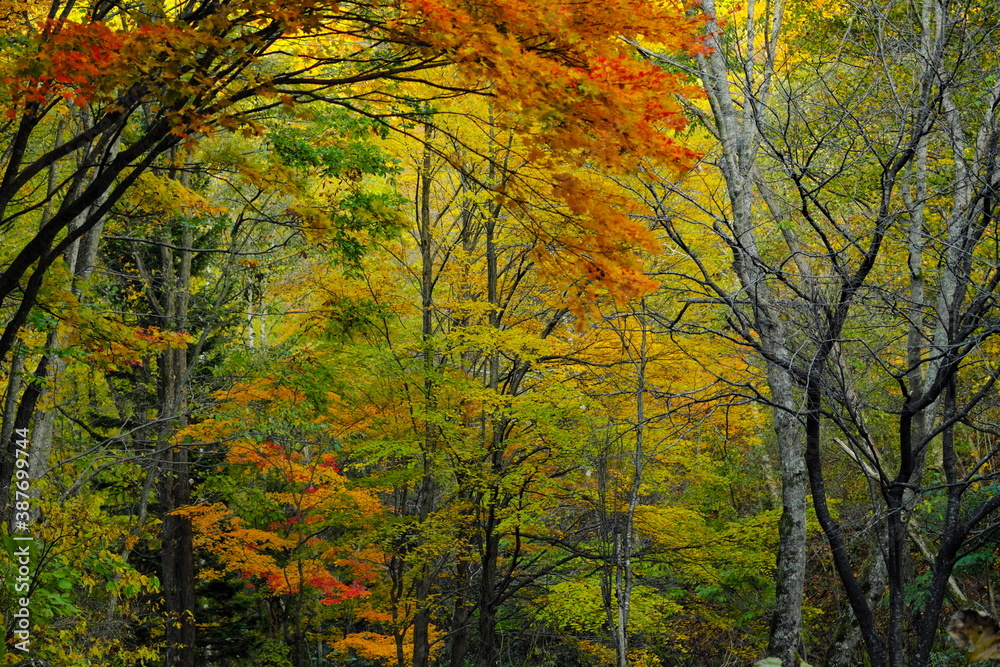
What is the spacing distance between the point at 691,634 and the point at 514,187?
1280 cm

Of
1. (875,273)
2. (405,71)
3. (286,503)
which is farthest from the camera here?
(286,503)

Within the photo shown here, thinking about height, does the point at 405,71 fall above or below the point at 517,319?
below

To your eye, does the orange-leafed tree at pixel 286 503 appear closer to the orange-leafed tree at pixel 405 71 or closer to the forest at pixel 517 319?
the forest at pixel 517 319

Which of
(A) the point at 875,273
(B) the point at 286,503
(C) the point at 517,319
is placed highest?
(C) the point at 517,319

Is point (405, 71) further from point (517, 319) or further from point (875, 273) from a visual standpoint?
point (517, 319)

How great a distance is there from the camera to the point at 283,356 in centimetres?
1115

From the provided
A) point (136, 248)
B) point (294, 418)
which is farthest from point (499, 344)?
point (136, 248)

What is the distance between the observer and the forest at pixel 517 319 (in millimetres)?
4352

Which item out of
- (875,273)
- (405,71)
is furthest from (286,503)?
(405,71)

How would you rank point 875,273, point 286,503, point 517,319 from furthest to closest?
point 286,503 < point 517,319 < point 875,273

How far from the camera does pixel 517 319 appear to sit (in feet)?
43.0

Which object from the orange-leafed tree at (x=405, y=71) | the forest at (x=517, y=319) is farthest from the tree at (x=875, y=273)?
the orange-leafed tree at (x=405, y=71)

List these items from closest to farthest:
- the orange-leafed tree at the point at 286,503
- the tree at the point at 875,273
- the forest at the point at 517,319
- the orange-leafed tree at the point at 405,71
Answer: the orange-leafed tree at the point at 405,71 → the forest at the point at 517,319 → the tree at the point at 875,273 → the orange-leafed tree at the point at 286,503

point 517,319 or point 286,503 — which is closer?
point 517,319
